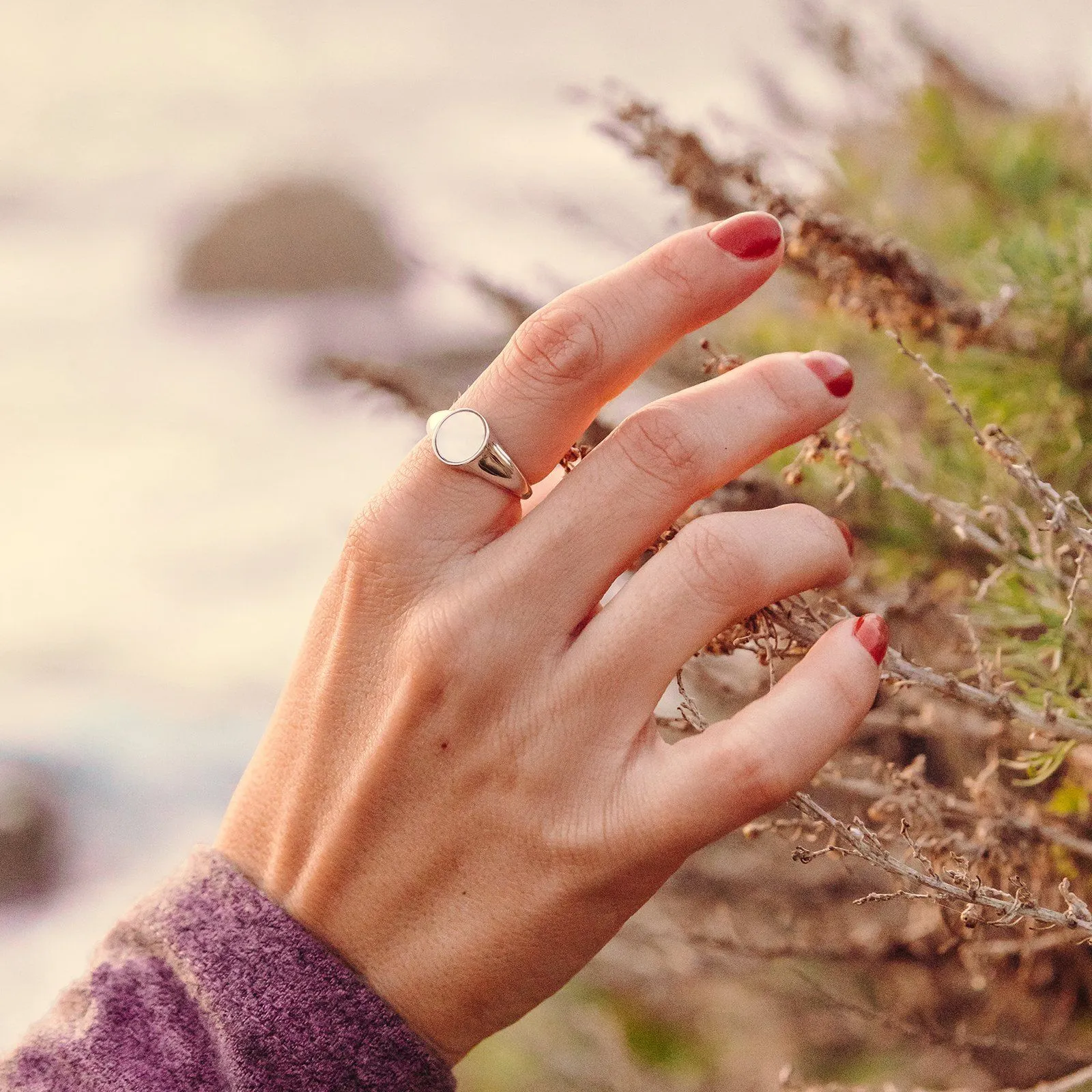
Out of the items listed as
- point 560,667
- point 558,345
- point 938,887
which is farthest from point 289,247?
point 938,887

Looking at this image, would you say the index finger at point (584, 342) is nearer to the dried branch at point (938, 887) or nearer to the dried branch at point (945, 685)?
the dried branch at point (945, 685)

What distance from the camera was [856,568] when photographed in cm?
144

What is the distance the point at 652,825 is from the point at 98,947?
2.11 ft

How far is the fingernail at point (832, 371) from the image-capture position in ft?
3.06

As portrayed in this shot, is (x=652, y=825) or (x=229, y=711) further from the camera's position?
(x=229, y=711)

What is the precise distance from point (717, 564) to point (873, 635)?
0.49ft

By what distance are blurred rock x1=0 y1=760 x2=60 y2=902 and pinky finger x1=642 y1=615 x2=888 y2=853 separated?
113 inches

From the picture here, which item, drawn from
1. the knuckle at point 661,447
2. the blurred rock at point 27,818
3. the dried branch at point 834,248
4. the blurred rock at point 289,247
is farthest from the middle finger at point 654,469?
the blurred rock at point 289,247

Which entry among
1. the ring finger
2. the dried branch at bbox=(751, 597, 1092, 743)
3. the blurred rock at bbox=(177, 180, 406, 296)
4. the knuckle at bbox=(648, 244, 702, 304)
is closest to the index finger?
the knuckle at bbox=(648, 244, 702, 304)

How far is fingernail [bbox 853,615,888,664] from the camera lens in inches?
33.0

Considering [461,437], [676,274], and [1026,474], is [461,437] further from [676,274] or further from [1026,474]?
[1026,474]

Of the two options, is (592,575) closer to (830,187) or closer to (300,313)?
(830,187)

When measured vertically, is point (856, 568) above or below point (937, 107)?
below

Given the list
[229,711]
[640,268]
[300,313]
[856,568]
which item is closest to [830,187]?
[856,568]
